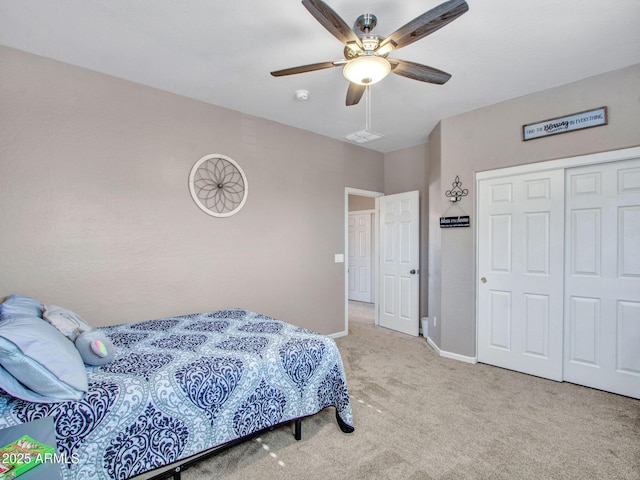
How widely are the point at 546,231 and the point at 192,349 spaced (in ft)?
10.9

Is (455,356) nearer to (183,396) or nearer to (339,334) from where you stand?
(339,334)

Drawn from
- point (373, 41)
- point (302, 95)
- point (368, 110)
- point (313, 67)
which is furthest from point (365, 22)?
point (368, 110)

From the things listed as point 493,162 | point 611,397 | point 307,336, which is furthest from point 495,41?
point 611,397

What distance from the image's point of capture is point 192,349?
6.59 feet

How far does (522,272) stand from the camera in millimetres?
3264

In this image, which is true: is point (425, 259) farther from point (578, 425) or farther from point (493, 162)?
point (578, 425)

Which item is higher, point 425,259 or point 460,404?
point 425,259

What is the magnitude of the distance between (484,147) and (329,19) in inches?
100

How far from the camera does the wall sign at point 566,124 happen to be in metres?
2.79

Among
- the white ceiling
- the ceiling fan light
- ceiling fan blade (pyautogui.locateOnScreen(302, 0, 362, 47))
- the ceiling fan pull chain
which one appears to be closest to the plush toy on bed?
the white ceiling

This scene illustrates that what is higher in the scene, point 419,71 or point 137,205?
point 419,71

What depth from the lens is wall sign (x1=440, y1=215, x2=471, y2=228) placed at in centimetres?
358

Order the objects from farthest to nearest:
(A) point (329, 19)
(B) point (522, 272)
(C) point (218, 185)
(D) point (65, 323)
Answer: (C) point (218, 185) < (B) point (522, 272) < (D) point (65, 323) < (A) point (329, 19)

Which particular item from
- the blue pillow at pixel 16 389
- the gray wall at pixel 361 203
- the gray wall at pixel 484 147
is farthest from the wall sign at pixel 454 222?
the blue pillow at pixel 16 389
